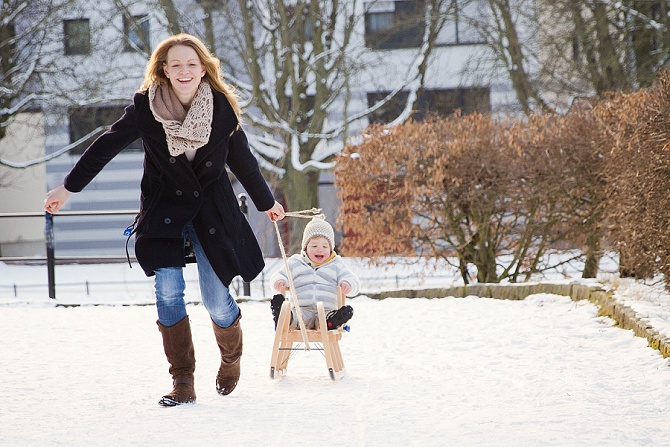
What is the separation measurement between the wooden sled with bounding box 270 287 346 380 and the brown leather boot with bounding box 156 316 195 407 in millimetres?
707

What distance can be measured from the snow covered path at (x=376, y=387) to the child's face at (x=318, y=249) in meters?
0.71

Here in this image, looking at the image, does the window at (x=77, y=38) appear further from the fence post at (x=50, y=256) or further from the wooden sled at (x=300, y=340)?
the wooden sled at (x=300, y=340)

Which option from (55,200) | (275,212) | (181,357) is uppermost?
(55,200)

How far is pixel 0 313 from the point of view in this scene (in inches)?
374

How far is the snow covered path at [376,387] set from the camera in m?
4.21

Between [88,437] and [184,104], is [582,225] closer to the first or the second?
[184,104]

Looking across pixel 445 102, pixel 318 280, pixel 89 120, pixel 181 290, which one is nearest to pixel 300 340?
pixel 318 280

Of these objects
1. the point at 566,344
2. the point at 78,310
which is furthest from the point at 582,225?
the point at 78,310

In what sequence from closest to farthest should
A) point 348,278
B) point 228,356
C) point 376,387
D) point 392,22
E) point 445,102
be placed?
point 228,356 → point 376,387 → point 348,278 → point 392,22 → point 445,102

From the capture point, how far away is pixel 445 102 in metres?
24.0

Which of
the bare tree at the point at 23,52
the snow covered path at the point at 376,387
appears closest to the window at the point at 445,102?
the bare tree at the point at 23,52

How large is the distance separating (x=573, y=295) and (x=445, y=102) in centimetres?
1531

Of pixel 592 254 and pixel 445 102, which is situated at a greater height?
pixel 445 102

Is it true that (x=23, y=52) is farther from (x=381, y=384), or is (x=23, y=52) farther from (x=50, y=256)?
(x=381, y=384)
